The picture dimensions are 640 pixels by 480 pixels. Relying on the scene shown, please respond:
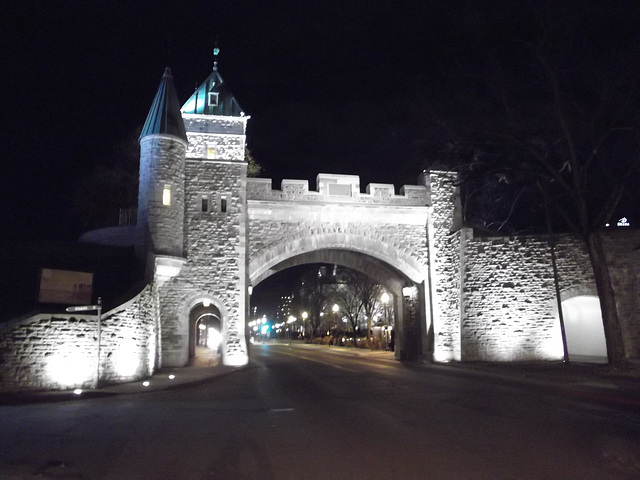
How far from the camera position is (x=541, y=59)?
60.7ft

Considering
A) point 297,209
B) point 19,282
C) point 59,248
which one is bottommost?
point 19,282

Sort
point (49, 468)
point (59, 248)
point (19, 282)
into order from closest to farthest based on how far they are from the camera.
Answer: point (49, 468) → point (19, 282) → point (59, 248)

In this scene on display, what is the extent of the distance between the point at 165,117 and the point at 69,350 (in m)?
10.8

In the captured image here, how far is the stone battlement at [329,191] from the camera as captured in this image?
23.3m

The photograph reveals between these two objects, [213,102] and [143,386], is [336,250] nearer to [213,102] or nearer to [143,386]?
[213,102]

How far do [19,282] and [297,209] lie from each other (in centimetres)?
1065

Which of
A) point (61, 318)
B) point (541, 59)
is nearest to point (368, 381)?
point (61, 318)

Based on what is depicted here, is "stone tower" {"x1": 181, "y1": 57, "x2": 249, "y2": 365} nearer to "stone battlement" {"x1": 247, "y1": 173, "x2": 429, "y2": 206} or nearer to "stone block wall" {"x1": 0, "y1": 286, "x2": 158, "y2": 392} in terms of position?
"stone battlement" {"x1": 247, "y1": 173, "x2": 429, "y2": 206}

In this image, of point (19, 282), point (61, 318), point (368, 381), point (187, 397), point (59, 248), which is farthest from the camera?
point (59, 248)

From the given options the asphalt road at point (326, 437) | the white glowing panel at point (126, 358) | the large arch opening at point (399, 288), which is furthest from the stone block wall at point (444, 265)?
the white glowing panel at point (126, 358)

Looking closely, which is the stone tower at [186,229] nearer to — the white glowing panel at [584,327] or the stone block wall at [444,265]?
the stone block wall at [444,265]

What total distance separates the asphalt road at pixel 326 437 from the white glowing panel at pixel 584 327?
574 inches

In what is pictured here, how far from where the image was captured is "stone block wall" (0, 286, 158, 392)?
13094 mm

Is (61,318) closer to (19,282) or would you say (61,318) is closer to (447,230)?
(19,282)
